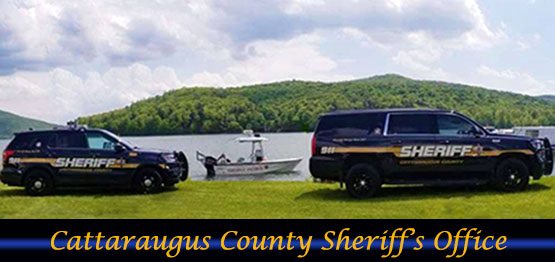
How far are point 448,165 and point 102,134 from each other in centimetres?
843

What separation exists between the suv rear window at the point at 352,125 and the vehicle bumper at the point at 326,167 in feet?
2.05

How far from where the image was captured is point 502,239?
806 cm

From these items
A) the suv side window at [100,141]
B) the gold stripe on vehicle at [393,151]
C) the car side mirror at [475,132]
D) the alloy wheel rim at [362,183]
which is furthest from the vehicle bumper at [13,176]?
the car side mirror at [475,132]

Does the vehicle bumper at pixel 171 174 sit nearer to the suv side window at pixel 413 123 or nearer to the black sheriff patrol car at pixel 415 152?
the black sheriff patrol car at pixel 415 152

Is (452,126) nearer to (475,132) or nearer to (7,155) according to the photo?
(475,132)

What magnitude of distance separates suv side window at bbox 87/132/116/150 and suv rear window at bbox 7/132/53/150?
1.00 meters

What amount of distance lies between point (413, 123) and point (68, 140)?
8.44m

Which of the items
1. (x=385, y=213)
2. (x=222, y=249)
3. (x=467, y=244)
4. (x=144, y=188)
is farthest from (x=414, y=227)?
(x=144, y=188)

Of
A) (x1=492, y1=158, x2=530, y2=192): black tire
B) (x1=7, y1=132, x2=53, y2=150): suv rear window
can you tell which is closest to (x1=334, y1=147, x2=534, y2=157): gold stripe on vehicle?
(x1=492, y1=158, x2=530, y2=192): black tire

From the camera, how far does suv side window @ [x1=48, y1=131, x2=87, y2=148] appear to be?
16.4 meters

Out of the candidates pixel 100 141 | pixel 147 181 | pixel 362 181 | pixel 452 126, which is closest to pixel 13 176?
pixel 100 141

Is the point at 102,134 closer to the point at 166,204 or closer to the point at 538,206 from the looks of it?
the point at 166,204

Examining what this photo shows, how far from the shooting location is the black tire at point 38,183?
1625 centimetres

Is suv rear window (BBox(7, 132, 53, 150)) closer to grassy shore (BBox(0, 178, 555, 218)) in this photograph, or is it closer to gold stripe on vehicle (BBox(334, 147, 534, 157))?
grassy shore (BBox(0, 178, 555, 218))
